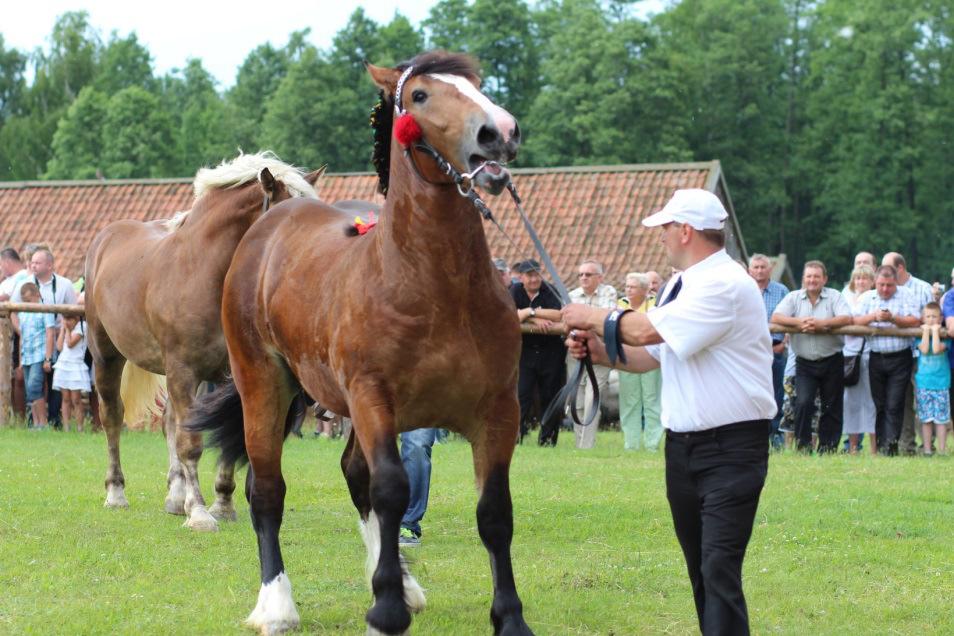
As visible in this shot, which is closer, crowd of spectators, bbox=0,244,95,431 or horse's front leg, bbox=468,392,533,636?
horse's front leg, bbox=468,392,533,636

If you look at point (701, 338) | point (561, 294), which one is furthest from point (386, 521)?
point (701, 338)

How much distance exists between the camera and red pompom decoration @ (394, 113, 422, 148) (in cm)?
529

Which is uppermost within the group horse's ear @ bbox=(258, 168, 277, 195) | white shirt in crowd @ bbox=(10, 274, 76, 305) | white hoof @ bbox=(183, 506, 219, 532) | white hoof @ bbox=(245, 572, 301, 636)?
horse's ear @ bbox=(258, 168, 277, 195)

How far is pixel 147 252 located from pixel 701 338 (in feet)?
20.1

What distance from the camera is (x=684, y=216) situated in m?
4.89

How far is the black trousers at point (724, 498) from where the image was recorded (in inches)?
187

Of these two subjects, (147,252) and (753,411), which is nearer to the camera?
(753,411)

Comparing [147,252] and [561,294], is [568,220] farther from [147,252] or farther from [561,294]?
[561,294]

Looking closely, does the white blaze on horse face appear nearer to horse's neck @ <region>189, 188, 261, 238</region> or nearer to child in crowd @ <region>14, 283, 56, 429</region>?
horse's neck @ <region>189, 188, 261, 238</region>

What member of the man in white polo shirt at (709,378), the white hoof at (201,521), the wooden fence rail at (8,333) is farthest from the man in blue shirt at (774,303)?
the man in white polo shirt at (709,378)

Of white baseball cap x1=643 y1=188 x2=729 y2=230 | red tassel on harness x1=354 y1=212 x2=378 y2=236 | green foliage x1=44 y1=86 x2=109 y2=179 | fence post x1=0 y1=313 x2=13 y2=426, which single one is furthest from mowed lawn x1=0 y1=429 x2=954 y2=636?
green foliage x1=44 y1=86 x2=109 y2=179

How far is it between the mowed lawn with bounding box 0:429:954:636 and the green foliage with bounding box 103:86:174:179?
4731 cm

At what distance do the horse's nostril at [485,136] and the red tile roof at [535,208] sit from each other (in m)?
20.4

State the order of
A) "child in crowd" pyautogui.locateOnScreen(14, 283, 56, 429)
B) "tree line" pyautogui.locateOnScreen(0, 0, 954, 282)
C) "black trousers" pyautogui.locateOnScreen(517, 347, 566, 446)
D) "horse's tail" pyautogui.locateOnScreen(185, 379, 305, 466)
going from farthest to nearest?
"tree line" pyautogui.locateOnScreen(0, 0, 954, 282) < "child in crowd" pyautogui.locateOnScreen(14, 283, 56, 429) < "black trousers" pyautogui.locateOnScreen(517, 347, 566, 446) < "horse's tail" pyautogui.locateOnScreen(185, 379, 305, 466)
